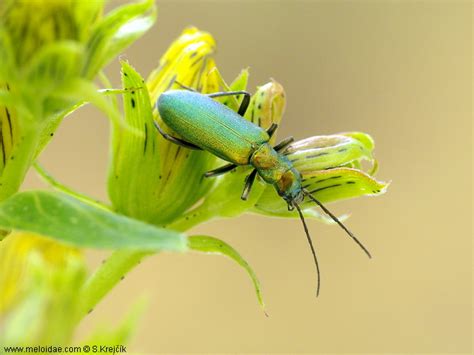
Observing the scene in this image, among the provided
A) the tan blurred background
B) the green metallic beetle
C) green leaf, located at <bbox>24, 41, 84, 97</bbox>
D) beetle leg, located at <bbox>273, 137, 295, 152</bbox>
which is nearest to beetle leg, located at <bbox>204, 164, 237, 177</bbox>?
the green metallic beetle

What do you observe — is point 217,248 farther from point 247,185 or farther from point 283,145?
point 283,145

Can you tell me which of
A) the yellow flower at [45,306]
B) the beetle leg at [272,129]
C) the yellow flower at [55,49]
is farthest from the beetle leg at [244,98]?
the yellow flower at [45,306]

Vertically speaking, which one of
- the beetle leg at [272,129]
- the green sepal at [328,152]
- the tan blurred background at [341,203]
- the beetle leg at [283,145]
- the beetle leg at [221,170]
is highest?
the green sepal at [328,152]

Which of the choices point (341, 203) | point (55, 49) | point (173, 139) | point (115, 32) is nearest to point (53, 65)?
point (55, 49)

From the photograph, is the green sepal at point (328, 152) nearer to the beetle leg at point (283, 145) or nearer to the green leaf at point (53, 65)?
the beetle leg at point (283, 145)

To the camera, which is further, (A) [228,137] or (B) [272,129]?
(A) [228,137]

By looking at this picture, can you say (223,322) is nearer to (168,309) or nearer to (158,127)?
(168,309)
